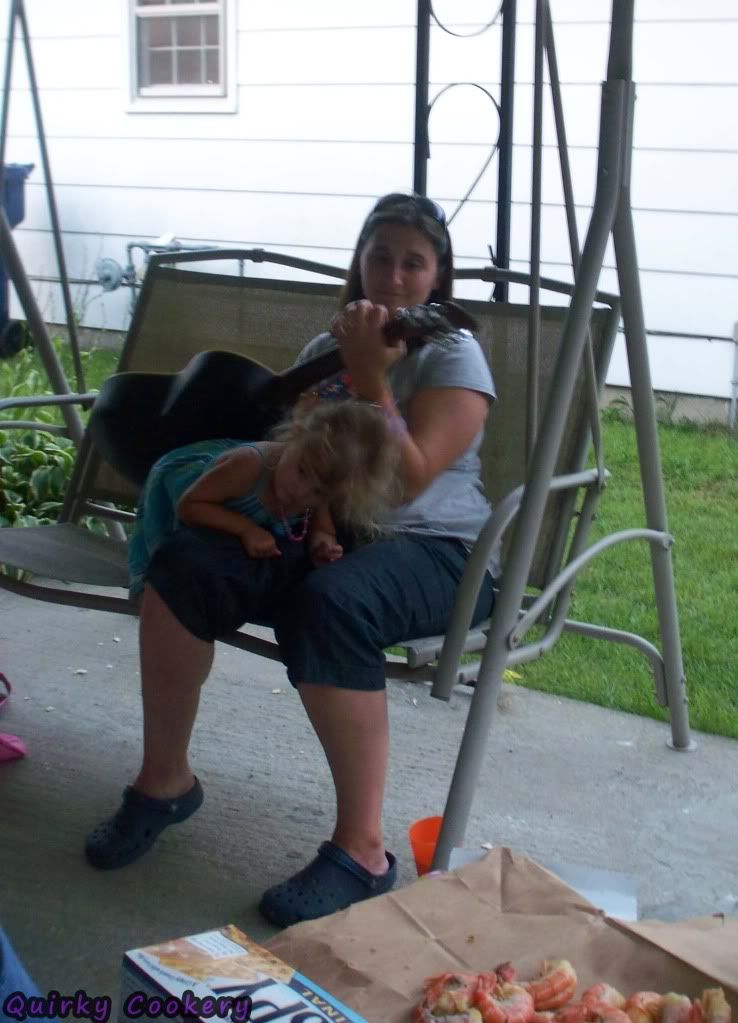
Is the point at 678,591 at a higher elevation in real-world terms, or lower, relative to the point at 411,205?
lower

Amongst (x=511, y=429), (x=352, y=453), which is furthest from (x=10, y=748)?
(x=511, y=429)

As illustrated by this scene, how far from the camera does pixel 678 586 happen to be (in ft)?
13.1

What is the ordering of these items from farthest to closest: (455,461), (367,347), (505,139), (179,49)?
(179,49)
(505,139)
(455,461)
(367,347)

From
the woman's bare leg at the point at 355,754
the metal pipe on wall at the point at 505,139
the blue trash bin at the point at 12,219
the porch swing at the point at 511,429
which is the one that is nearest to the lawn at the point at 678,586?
the porch swing at the point at 511,429

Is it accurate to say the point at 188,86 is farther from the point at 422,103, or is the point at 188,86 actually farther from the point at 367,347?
the point at 367,347

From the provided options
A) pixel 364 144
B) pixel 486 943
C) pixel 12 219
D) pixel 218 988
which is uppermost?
pixel 364 144

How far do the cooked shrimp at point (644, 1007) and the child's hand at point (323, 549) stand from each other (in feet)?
3.07

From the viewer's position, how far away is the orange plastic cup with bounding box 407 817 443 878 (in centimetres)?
220

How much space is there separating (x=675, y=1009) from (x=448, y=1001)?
28 centimetres

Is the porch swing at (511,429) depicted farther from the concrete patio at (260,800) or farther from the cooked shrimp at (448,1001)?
the cooked shrimp at (448,1001)

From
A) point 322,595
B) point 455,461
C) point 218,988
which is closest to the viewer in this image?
point 218,988

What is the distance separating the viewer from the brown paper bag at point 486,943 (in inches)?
60.2

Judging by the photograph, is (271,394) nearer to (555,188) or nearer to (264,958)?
(264,958)

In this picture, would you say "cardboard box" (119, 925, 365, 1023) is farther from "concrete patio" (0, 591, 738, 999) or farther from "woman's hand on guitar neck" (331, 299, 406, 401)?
"woman's hand on guitar neck" (331, 299, 406, 401)
